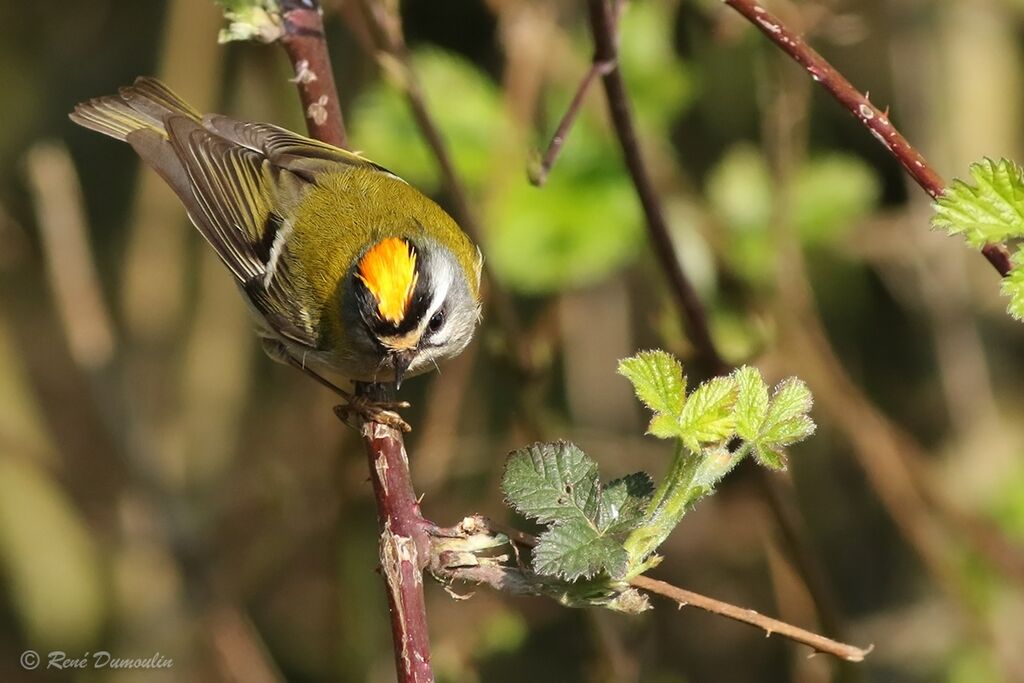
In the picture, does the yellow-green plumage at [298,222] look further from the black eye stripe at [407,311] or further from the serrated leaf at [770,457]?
the serrated leaf at [770,457]

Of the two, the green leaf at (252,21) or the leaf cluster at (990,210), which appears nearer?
the leaf cluster at (990,210)

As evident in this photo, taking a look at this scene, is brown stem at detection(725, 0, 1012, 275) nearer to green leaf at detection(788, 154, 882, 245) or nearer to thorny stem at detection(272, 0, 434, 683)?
thorny stem at detection(272, 0, 434, 683)

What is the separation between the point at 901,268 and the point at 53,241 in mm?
2964

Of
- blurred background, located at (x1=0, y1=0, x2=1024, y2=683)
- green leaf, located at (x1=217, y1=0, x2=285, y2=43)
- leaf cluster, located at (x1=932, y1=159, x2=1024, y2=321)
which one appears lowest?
blurred background, located at (x1=0, y1=0, x2=1024, y2=683)

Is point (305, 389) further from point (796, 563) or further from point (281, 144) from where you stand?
point (796, 563)

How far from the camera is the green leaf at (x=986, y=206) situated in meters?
1.62

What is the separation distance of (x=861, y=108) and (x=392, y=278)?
122 centimetres

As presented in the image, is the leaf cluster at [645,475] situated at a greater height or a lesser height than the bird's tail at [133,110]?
lesser

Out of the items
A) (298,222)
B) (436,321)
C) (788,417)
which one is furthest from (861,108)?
(298,222)

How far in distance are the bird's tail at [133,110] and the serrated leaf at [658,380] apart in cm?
210

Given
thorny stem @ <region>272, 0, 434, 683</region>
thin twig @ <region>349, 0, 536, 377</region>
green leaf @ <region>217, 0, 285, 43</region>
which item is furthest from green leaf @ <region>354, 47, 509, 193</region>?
green leaf @ <region>217, 0, 285, 43</region>

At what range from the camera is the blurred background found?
3.36 m

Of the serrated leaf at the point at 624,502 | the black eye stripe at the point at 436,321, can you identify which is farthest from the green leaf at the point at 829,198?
the serrated leaf at the point at 624,502

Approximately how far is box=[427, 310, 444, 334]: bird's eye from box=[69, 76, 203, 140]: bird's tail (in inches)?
40.1
